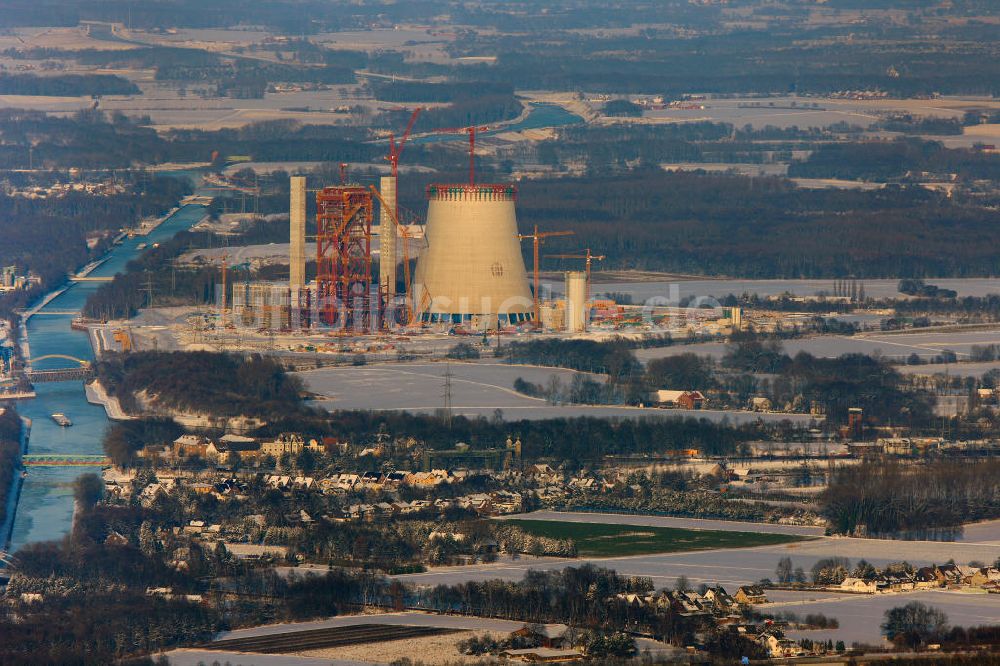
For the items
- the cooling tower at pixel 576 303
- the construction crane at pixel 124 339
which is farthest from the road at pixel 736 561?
the construction crane at pixel 124 339

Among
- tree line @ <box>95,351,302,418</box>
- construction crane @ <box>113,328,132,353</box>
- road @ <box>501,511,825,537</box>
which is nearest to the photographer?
road @ <box>501,511,825,537</box>

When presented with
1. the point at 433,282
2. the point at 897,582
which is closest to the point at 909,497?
the point at 897,582

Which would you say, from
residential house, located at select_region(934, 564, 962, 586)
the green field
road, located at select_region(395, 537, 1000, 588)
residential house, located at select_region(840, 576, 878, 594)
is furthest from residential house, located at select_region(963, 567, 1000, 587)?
the green field

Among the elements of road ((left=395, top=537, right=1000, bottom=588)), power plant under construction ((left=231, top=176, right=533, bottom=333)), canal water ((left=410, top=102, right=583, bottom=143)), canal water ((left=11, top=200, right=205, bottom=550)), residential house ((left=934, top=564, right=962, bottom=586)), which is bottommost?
canal water ((left=11, top=200, right=205, bottom=550))

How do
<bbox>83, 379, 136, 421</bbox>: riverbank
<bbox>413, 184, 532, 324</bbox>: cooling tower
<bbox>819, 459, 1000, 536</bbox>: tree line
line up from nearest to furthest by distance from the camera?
<bbox>819, 459, 1000, 536</bbox>: tree line → <bbox>83, 379, 136, 421</bbox>: riverbank → <bbox>413, 184, 532, 324</bbox>: cooling tower

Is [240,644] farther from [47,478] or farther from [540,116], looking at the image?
[540,116]

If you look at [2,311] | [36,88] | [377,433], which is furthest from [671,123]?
[377,433]

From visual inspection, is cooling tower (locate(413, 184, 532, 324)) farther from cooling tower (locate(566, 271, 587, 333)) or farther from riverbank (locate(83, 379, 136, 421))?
riverbank (locate(83, 379, 136, 421))
